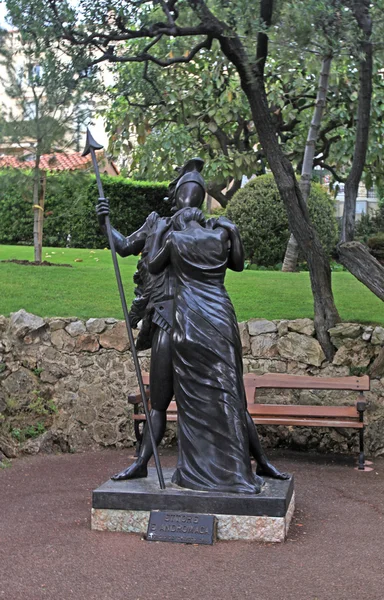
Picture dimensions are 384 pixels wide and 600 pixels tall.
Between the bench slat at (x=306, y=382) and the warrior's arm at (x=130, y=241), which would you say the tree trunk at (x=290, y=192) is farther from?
the warrior's arm at (x=130, y=241)

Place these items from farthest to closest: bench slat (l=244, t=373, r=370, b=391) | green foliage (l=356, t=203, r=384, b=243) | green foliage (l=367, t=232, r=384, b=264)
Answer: green foliage (l=356, t=203, r=384, b=243), green foliage (l=367, t=232, r=384, b=264), bench slat (l=244, t=373, r=370, b=391)

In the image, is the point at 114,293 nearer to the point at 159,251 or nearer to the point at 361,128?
the point at 361,128

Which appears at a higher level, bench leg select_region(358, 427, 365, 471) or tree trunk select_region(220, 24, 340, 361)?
tree trunk select_region(220, 24, 340, 361)

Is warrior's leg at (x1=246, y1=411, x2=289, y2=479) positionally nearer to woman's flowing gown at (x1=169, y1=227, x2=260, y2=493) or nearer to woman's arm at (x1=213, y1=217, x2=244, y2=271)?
woman's flowing gown at (x1=169, y1=227, x2=260, y2=493)

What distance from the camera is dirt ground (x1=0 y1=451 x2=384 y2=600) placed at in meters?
4.33

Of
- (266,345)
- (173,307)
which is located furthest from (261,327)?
(173,307)

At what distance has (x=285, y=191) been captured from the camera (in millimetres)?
8844

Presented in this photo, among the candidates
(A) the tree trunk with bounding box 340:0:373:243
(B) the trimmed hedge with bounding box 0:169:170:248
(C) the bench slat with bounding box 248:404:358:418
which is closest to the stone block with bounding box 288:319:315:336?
(A) the tree trunk with bounding box 340:0:373:243

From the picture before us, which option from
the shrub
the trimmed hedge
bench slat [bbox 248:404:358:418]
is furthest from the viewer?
the trimmed hedge

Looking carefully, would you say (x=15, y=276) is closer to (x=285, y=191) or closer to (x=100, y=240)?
(x=285, y=191)

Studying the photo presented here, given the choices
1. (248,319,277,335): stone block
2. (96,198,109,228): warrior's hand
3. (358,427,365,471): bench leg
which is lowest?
(358,427,365,471): bench leg

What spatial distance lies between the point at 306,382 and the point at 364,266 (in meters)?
1.46

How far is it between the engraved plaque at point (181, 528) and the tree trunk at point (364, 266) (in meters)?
4.08

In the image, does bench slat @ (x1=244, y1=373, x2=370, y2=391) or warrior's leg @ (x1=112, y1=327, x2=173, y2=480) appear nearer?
warrior's leg @ (x1=112, y1=327, x2=173, y2=480)
